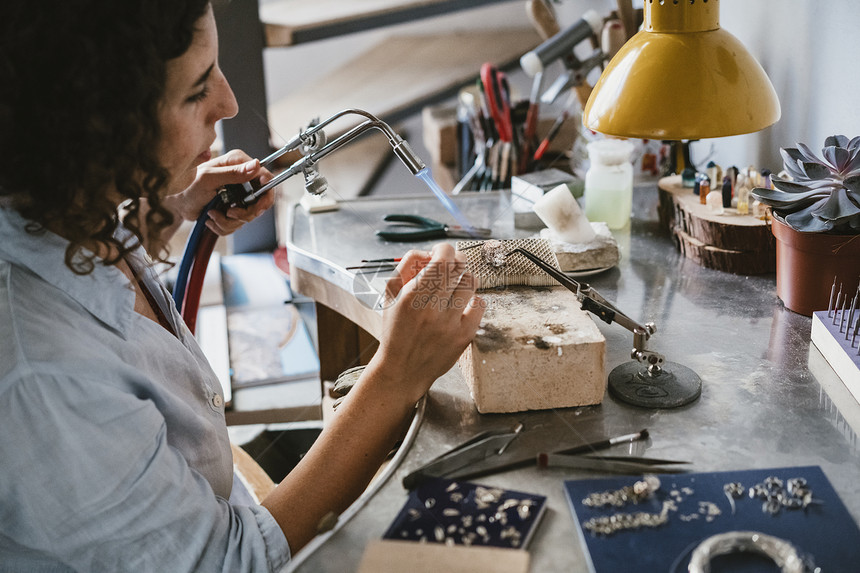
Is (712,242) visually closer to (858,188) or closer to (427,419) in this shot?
(858,188)

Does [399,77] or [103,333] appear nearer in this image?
[103,333]

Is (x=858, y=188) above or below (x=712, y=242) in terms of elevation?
above

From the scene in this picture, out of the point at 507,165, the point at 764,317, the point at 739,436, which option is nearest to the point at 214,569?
the point at 739,436

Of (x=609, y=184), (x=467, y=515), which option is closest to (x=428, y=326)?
(x=467, y=515)

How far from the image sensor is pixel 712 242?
1.43m

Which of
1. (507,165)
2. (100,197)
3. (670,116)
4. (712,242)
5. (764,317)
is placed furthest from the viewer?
(507,165)

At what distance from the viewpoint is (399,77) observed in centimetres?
302

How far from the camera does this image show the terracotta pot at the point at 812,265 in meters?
1.18

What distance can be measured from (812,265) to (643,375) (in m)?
0.35

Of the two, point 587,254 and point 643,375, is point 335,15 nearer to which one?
point 587,254

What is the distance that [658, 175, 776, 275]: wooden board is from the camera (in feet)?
4.56

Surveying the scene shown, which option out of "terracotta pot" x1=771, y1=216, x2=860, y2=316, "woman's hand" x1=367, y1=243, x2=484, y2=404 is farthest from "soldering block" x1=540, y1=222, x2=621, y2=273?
"woman's hand" x1=367, y1=243, x2=484, y2=404

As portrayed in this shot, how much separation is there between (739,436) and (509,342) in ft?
0.95

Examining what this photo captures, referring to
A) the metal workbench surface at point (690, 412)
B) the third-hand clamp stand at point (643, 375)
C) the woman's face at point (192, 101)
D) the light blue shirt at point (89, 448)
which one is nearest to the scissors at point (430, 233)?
the metal workbench surface at point (690, 412)
